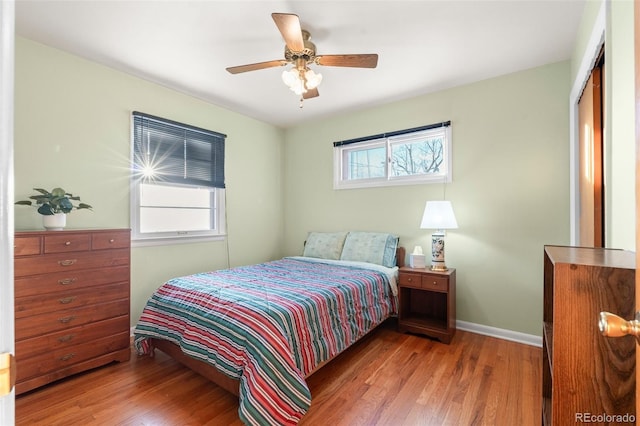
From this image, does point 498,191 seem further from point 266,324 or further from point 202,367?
point 202,367

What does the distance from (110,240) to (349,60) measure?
2.27 metres

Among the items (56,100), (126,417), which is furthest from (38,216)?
(126,417)

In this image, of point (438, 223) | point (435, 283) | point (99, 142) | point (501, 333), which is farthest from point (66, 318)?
point (501, 333)

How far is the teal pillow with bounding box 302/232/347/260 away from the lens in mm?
3596

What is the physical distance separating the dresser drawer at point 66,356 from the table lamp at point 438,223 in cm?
284

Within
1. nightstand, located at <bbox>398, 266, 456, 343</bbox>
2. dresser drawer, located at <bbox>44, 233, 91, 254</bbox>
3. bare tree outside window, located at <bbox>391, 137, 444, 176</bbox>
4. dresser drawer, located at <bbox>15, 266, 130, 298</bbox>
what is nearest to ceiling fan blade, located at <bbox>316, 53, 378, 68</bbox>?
bare tree outside window, located at <bbox>391, 137, 444, 176</bbox>

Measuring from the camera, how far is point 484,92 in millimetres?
2918

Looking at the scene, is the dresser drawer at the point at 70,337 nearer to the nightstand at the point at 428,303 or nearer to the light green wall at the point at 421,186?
the light green wall at the point at 421,186

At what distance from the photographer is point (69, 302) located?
2074 mm

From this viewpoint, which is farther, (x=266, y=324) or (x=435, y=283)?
(x=435, y=283)

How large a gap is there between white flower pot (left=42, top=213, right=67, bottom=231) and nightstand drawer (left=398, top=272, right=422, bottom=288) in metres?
2.93

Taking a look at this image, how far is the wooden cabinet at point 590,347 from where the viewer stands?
774 millimetres

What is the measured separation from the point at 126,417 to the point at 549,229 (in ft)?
11.4

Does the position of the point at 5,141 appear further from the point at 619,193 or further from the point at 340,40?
the point at 340,40
